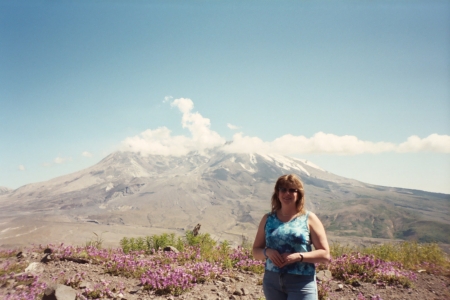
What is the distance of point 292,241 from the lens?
325 centimetres

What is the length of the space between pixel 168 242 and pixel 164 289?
16.1 feet

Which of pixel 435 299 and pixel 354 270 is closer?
pixel 435 299

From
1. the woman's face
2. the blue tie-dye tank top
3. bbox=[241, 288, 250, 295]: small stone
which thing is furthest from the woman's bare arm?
bbox=[241, 288, 250, 295]: small stone

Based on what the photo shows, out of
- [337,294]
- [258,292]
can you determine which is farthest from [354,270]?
[258,292]

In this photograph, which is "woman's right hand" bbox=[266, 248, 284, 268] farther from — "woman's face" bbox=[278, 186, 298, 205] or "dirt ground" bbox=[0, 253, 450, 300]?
"dirt ground" bbox=[0, 253, 450, 300]

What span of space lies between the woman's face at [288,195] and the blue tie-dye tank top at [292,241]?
0.24 m

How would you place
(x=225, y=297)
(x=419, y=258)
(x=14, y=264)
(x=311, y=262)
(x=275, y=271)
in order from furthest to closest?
(x=419, y=258), (x=14, y=264), (x=225, y=297), (x=275, y=271), (x=311, y=262)

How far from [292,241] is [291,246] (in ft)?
0.22

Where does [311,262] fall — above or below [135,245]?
above

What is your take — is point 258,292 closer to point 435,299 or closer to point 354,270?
point 354,270

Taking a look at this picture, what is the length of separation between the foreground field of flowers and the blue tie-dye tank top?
3618 millimetres

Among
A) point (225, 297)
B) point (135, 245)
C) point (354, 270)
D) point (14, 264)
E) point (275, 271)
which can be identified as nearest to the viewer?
point (275, 271)

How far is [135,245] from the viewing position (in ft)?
36.2

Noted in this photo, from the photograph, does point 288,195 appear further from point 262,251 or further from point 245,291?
point 245,291
